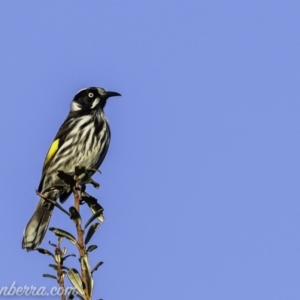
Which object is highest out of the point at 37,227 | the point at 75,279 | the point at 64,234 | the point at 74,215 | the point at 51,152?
the point at 51,152

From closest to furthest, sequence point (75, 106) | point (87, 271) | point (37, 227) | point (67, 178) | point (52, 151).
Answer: point (87, 271), point (67, 178), point (37, 227), point (52, 151), point (75, 106)

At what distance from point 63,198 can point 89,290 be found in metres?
6.46

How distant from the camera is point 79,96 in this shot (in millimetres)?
10695

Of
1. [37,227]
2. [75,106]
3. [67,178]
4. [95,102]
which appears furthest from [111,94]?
[67,178]

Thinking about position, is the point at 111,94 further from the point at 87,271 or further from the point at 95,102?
the point at 87,271

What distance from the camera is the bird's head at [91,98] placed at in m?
10.5

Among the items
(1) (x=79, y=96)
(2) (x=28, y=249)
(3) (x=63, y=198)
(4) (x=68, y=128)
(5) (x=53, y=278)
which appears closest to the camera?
(5) (x=53, y=278)

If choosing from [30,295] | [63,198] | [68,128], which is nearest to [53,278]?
[30,295]

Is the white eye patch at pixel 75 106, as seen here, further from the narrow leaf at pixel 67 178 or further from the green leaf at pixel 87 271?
the green leaf at pixel 87 271

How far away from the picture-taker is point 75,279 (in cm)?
304

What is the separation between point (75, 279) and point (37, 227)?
16.4ft

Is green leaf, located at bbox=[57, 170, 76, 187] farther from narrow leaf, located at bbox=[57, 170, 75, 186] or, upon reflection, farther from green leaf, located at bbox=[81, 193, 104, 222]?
green leaf, located at bbox=[81, 193, 104, 222]

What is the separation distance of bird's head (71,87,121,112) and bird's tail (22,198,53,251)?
2.26m

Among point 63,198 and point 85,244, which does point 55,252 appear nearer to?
point 85,244
